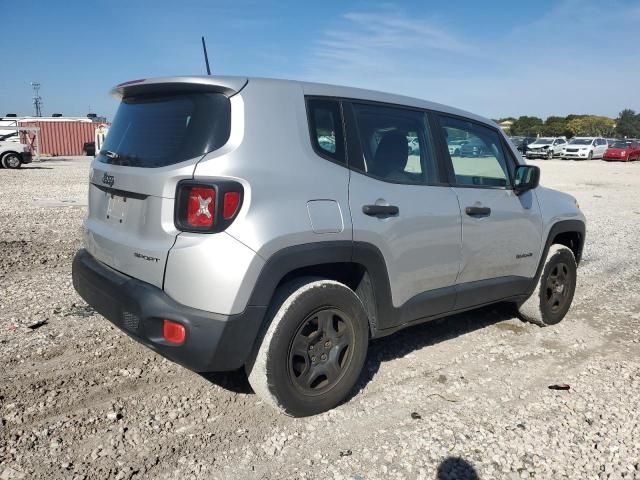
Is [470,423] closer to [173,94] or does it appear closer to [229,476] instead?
[229,476]

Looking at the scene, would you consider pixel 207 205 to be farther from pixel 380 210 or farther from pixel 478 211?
A: pixel 478 211

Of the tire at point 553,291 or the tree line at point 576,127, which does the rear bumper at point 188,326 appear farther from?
the tree line at point 576,127

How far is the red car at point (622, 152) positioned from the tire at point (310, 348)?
1540 inches

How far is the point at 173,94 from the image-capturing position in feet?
9.79

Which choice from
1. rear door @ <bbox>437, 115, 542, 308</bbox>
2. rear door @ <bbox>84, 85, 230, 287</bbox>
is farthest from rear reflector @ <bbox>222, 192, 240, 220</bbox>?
rear door @ <bbox>437, 115, 542, 308</bbox>

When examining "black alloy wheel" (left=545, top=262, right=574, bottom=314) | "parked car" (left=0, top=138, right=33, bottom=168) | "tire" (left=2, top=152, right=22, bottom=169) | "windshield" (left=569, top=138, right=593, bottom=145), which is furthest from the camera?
"windshield" (left=569, top=138, right=593, bottom=145)

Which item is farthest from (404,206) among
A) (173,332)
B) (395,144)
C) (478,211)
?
(173,332)

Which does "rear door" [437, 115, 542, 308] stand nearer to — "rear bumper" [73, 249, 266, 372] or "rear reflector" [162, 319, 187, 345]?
"rear bumper" [73, 249, 266, 372]

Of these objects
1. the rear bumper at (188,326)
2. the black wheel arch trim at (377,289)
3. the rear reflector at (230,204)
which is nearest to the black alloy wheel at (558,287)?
the black wheel arch trim at (377,289)

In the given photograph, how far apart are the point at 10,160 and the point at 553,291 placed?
23.9 meters

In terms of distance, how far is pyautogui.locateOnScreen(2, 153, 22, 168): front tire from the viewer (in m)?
22.7

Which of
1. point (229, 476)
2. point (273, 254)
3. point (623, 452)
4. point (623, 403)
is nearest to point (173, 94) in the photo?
point (273, 254)

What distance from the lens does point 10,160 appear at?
74.7ft

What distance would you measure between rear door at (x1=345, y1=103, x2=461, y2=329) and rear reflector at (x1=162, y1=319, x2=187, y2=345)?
1073 millimetres
